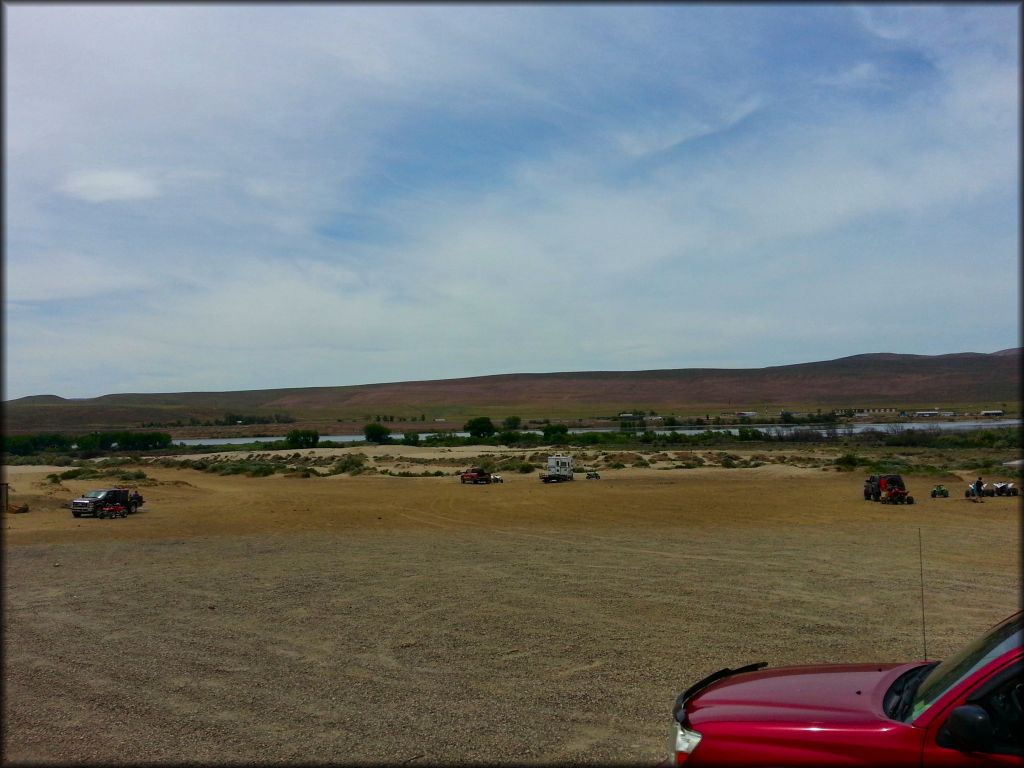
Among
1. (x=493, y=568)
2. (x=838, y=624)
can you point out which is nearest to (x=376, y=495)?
(x=493, y=568)

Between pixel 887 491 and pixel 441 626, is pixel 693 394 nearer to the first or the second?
pixel 887 491

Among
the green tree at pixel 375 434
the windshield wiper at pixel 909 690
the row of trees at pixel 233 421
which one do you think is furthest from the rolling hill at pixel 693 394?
the windshield wiper at pixel 909 690

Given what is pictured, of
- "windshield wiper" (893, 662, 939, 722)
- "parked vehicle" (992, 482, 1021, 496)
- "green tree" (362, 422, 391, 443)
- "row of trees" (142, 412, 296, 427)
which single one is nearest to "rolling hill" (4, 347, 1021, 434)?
"row of trees" (142, 412, 296, 427)

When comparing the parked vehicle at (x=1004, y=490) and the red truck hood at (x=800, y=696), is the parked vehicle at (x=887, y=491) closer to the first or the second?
the parked vehicle at (x=1004, y=490)

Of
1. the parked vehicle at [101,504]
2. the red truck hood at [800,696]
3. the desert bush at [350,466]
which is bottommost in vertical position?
the desert bush at [350,466]

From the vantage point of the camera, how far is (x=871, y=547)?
19016 millimetres

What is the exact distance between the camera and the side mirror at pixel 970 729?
3.52 metres

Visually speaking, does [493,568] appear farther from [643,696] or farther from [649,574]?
[643,696]

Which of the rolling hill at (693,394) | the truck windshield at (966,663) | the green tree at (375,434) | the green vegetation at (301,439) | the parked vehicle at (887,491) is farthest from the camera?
the green tree at (375,434)

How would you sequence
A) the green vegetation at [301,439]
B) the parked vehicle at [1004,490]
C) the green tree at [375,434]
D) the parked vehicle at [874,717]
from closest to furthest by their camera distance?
the parked vehicle at [874,717]
the parked vehicle at [1004,490]
the green vegetation at [301,439]
the green tree at [375,434]

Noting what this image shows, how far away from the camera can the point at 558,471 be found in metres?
51.8

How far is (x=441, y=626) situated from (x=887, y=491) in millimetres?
27161

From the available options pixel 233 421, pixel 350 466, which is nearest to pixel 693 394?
pixel 233 421

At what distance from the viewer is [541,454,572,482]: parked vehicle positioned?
5156cm
